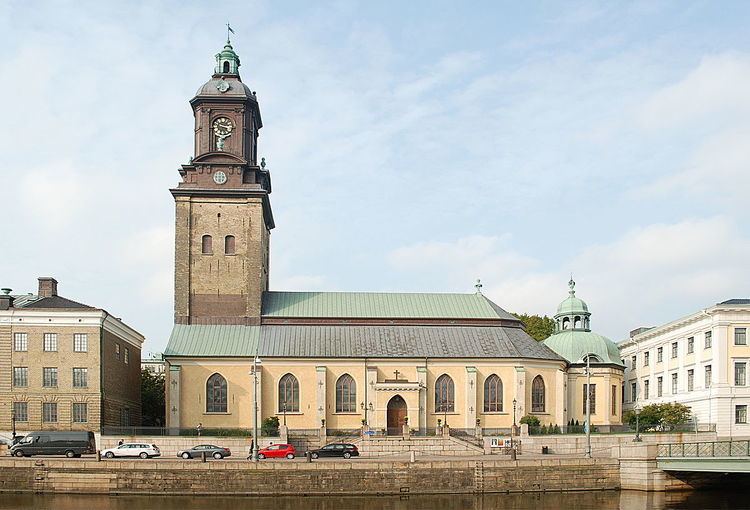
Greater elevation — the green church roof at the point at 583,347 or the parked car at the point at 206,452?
the green church roof at the point at 583,347

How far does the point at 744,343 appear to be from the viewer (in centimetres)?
7500

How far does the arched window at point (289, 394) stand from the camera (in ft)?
245

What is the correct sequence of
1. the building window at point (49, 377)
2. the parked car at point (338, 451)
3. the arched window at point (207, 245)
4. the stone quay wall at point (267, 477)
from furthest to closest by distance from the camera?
the arched window at point (207, 245) → the building window at point (49, 377) → the parked car at point (338, 451) → the stone quay wall at point (267, 477)

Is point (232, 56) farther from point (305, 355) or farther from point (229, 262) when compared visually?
point (305, 355)

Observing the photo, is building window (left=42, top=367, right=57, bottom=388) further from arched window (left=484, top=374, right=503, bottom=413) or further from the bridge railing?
the bridge railing

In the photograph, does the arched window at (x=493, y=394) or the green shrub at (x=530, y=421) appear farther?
the arched window at (x=493, y=394)

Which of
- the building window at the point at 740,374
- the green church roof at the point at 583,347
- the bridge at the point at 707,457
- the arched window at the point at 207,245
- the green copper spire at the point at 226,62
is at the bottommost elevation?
the bridge at the point at 707,457

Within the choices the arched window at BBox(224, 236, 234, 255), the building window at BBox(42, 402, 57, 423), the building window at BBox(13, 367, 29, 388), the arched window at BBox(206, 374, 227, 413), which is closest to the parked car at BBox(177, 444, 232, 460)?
the arched window at BBox(206, 374, 227, 413)

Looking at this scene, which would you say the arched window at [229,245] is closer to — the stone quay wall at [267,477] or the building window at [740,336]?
the stone quay wall at [267,477]

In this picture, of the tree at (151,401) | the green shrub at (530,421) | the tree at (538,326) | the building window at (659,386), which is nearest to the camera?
the green shrub at (530,421)

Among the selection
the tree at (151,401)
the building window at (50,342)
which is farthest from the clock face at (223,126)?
the tree at (151,401)

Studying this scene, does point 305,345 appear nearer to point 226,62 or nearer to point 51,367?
point 51,367

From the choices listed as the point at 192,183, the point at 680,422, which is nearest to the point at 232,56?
the point at 192,183

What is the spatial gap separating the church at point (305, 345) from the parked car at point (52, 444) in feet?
45.2
